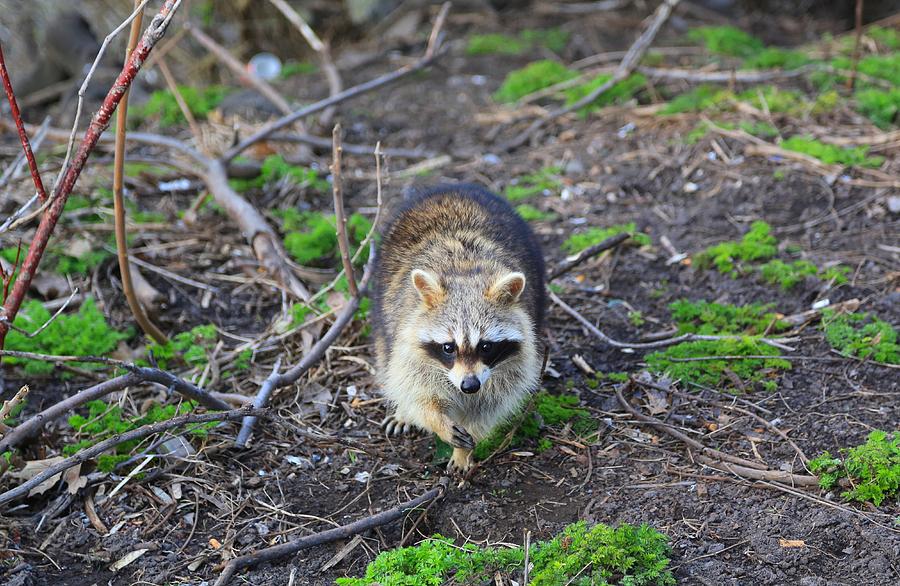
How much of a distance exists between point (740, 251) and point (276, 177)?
3346 mm

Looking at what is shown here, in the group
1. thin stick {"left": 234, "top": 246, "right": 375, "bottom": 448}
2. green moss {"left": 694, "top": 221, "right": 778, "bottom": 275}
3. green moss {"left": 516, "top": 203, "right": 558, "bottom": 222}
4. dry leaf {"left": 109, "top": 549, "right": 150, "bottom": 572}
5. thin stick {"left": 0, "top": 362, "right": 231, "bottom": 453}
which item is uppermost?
thin stick {"left": 0, "top": 362, "right": 231, "bottom": 453}

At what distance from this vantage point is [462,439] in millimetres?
3629

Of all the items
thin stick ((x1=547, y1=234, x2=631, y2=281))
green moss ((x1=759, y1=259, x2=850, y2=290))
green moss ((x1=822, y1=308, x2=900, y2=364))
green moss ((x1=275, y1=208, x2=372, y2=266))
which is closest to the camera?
green moss ((x1=822, y1=308, x2=900, y2=364))

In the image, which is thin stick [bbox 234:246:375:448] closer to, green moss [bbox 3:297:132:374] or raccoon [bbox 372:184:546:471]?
raccoon [bbox 372:184:546:471]

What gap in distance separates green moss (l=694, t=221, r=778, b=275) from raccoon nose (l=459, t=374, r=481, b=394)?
225 centimetres

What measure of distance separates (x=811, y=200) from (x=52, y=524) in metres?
4.72

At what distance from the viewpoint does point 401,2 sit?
10.4 m

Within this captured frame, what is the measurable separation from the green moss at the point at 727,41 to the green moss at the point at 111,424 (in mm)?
6417

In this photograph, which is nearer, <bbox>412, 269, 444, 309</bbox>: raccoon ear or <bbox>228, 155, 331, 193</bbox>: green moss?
<bbox>412, 269, 444, 309</bbox>: raccoon ear

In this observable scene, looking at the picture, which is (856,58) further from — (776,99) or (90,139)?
(90,139)

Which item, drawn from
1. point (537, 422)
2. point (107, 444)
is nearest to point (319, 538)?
point (107, 444)

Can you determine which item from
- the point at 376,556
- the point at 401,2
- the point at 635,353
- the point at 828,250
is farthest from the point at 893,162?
the point at 401,2

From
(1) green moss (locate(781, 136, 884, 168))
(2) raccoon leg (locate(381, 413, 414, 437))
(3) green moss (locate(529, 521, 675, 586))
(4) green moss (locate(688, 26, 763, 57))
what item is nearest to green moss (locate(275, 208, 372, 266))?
(2) raccoon leg (locate(381, 413, 414, 437))

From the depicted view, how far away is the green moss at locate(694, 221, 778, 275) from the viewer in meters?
5.00
